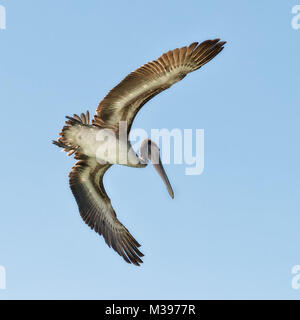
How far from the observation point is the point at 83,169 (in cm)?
1470

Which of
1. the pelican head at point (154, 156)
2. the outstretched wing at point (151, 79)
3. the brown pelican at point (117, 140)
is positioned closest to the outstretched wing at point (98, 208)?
the brown pelican at point (117, 140)

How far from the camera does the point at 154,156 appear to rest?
14.0 m

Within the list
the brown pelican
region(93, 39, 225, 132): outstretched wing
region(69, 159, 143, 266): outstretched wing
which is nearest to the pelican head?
the brown pelican

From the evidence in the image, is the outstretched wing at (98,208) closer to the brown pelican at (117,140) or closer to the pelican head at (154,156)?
the brown pelican at (117,140)

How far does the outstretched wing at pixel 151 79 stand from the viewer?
11.7 meters

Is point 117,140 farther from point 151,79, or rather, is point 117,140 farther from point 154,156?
point 151,79

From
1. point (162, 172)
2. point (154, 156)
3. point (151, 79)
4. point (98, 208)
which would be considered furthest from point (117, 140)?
point (98, 208)

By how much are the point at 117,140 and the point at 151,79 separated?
1.91 metres

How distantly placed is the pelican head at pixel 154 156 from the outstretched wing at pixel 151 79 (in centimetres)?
101

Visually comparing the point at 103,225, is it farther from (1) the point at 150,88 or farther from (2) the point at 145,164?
(1) the point at 150,88

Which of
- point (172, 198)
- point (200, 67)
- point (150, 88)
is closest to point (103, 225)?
point (172, 198)

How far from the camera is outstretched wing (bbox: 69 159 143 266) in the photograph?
1459cm

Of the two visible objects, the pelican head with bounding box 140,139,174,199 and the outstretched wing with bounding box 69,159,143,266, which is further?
the outstretched wing with bounding box 69,159,143,266

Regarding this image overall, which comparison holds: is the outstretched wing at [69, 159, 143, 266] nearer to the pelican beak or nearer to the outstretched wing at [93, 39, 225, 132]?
the pelican beak
